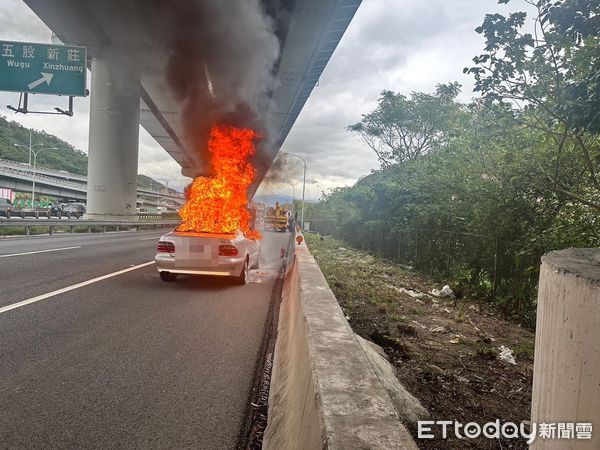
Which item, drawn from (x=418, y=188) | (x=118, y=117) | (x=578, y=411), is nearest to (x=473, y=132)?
(x=418, y=188)

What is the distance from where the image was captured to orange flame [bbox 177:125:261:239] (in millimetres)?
9453

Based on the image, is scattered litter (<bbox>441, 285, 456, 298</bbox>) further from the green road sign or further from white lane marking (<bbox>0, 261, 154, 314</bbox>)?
the green road sign

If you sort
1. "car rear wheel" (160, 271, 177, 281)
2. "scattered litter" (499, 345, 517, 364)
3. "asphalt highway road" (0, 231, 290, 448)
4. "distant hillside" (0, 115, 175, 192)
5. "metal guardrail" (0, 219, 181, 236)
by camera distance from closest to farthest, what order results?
"asphalt highway road" (0, 231, 290, 448) < "scattered litter" (499, 345, 517, 364) < "car rear wheel" (160, 271, 177, 281) < "metal guardrail" (0, 219, 181, 236) < "distant hillside" (0, 115, 175, 192)

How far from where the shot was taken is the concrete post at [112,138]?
20.0m

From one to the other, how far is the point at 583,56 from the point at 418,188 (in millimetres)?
12917

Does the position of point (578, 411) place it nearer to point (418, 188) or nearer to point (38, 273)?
point (38, 273)

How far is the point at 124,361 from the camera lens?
13.4 ft

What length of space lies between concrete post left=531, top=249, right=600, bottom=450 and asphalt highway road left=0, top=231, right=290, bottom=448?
1949 millimetres

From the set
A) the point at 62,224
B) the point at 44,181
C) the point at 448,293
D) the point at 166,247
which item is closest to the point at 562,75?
the point at 448,293

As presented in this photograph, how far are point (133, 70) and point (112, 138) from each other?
417 centimetres

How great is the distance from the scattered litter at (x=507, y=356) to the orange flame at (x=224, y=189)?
5.54 m

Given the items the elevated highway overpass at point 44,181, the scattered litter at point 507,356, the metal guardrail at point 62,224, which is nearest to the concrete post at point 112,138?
the metal guardrail at point 62,224

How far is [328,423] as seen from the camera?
5.75ft

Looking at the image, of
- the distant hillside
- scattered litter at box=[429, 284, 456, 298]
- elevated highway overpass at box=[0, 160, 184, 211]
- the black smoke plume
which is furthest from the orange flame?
the distant hillside
